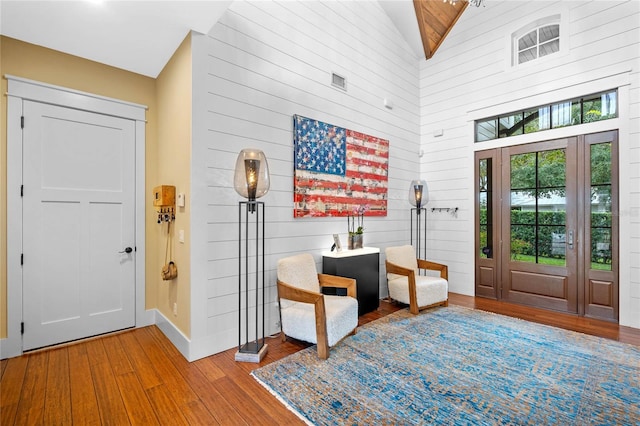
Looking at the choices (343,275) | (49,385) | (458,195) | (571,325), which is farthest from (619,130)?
(49,385)

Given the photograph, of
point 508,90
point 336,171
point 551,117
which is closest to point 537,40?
point 508,90

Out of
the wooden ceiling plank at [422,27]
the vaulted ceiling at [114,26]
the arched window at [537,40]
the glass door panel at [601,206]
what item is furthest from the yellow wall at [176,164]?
the glass door panel at [601,206]

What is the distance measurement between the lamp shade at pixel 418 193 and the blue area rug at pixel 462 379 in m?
2.19

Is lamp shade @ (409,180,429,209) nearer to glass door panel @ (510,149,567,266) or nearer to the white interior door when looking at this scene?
glass door panel @ (510,149,567,266)

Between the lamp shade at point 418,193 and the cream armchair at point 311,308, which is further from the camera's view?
the lamp shade at point 418,193

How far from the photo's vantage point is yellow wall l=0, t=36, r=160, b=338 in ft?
8.78

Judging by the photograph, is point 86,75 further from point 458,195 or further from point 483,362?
point 458,195

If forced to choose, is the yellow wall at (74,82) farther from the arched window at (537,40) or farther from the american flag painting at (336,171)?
the arched window at (537,40)

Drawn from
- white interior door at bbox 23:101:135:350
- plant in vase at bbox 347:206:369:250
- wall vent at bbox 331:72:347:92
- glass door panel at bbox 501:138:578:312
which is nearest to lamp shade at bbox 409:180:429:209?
plant in vase at bbox 347:206:369:250

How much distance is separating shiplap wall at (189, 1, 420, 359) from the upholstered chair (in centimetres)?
45

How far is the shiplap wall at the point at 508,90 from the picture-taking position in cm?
360

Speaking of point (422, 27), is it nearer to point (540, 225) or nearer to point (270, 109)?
point (270, 109)

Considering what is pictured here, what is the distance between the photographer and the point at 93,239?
3139 millimetres

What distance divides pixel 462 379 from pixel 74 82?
449 centimetres
